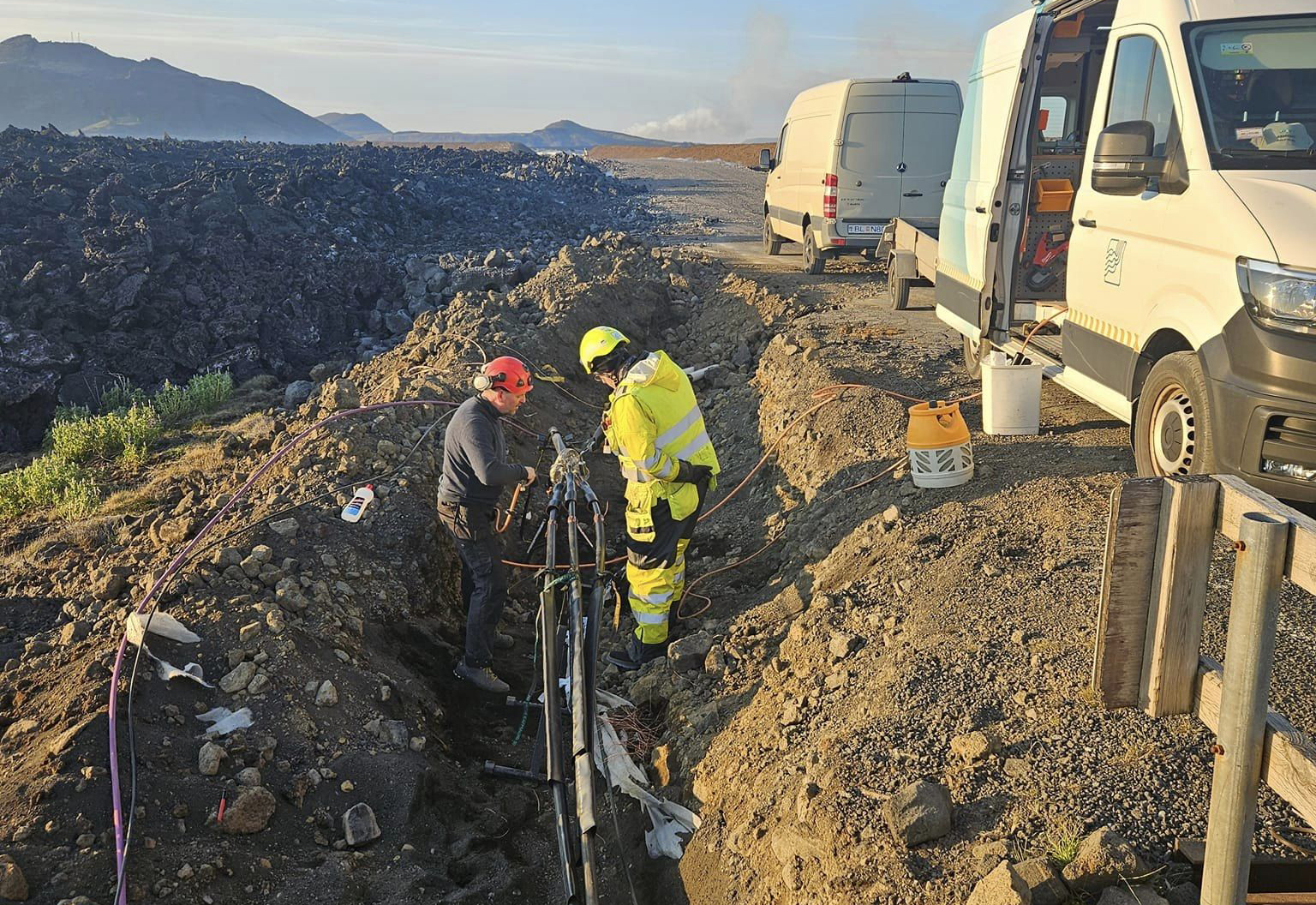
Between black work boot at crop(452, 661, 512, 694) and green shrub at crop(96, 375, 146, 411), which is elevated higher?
green shrub at crop(96, 375, 146, 411)

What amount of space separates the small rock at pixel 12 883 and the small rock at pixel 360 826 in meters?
1.21

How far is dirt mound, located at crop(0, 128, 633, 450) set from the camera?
1432cm

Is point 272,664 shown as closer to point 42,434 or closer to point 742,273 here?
point 42,434

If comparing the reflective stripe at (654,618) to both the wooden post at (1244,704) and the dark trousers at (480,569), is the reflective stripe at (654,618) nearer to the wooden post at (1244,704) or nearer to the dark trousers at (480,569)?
the dark trousers at (480,569)

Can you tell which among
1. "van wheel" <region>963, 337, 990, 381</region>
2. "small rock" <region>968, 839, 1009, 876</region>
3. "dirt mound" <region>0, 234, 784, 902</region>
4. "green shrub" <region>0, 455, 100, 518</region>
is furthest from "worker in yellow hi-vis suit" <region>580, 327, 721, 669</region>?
"green shrub" <region>0, 455, 100, 518</region>

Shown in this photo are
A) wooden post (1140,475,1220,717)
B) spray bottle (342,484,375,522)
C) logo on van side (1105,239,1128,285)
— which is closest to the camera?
wooden post (1140,475,1220,717)

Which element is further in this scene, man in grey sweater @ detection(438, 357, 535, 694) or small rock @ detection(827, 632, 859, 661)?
man in grey sweater @ detection(438, 357, 535, 694)

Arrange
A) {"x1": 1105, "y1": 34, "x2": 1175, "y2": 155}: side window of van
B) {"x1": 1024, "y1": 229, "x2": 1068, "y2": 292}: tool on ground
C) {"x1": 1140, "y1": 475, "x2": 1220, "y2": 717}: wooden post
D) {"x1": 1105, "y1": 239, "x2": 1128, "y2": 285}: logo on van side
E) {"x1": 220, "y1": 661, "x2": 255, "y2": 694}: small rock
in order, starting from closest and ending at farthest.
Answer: {"x1": 1140, "y1": 475, "x2": 1220, "y2": 717}: wooden post
{"x1": 220, "y1": 661, "x2": 255, "y2": 694}: small rock
{"x1": 1105, "y1": 34, "x2": 1175, "y2": 155}: side window of van
{"x1": 1105, "y1": 239, "x2": 1128, "y2": 285}: logo on van side
{"x1": 1024, "y1": 229, "x2": 1068, "y2": 292}: tool on ground

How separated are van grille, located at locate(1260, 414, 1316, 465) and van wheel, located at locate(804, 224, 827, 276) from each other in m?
11.1

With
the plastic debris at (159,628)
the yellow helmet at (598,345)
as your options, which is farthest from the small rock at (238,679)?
the yellow helmet at (598,345)

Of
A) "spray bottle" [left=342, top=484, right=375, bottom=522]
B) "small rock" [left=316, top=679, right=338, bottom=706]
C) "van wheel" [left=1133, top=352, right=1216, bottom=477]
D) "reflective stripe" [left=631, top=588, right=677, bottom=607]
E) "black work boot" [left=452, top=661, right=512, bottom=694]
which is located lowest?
"black work boot" [left=452, top=661, right=512, bottom=694]

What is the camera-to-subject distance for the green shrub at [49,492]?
838cm

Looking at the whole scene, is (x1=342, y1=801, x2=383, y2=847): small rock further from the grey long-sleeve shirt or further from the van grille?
the van grille

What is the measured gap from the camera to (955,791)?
3371 millimetres
